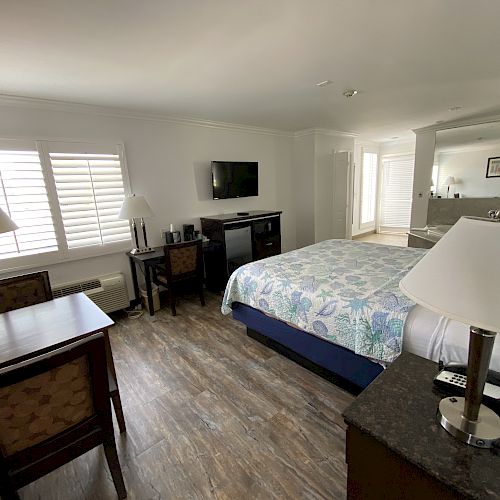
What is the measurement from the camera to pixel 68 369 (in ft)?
3.55

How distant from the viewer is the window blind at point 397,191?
6746 millimetres

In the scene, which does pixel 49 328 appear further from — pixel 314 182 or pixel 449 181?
pixel 449 181

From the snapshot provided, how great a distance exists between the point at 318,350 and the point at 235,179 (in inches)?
121

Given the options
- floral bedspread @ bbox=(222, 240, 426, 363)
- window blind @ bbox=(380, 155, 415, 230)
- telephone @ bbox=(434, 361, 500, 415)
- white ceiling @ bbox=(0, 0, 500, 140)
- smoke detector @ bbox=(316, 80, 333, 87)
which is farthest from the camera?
window blind @ bbox=(380, 155, 415, 230)

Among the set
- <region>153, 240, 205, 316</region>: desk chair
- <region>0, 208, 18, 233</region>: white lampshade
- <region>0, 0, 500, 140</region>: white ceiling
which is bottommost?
<region>153, 240, 205, 316</region>: desk chair

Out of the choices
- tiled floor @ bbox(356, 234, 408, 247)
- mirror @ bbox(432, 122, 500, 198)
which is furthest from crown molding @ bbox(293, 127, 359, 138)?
tiled floor @ bbox(356, 234, 408, 247)

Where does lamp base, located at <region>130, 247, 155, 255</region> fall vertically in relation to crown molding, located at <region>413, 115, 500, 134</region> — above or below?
below

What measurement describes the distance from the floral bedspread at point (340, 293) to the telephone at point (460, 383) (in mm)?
524

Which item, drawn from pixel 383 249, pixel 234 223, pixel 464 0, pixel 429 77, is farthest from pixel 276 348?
pixel 429 77

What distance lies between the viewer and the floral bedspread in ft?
5.56

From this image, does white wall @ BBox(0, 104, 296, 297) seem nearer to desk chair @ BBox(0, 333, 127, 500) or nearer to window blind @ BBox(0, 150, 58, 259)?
window blind @ BBox(0, 150, 58, 259)

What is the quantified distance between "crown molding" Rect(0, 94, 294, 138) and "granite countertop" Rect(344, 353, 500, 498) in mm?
3600

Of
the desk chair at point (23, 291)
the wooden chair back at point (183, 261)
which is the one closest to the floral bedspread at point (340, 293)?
the wooden chair back at point (183, 261)

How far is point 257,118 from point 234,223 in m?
1.55
